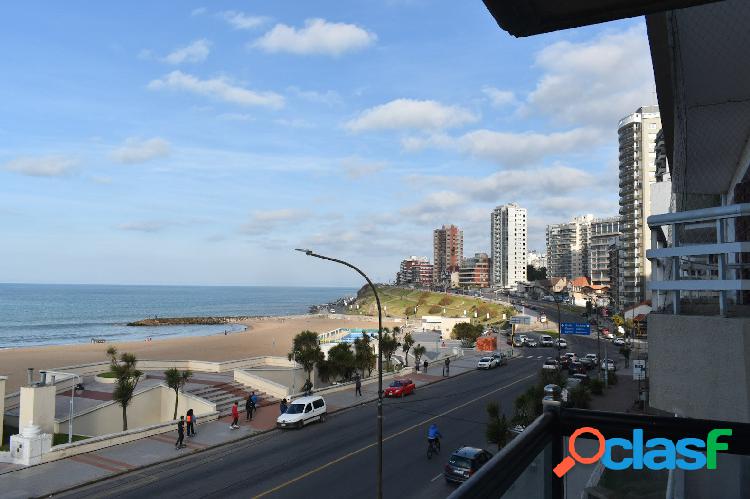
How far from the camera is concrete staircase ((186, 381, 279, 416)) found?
34.2 metres

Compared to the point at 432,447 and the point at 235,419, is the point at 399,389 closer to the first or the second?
the point at 235,419

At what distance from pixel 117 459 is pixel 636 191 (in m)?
126

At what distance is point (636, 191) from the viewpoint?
4926 inches

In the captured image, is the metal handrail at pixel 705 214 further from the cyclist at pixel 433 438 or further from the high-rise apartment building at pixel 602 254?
the high-rise apartment building at pixel 602 254

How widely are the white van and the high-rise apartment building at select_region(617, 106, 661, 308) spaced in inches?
3889

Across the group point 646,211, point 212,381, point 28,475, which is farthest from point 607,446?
point 646,211

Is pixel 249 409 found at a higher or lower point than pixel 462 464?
lower

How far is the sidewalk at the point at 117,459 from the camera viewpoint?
20.0 meters

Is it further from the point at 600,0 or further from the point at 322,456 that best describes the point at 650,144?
the point at 600,0

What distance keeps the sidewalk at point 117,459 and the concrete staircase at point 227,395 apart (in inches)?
66.5

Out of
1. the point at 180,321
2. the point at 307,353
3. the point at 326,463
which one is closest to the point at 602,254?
the point at 180,321

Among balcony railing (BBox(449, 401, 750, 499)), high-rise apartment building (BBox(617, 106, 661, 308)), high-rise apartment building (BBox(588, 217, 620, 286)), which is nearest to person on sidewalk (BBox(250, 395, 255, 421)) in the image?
balcony railing (BBox(449, 401, 750, 499))

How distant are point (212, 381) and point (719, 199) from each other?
106 ft

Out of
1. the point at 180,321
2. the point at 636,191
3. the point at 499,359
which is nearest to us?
the point at 499,359
